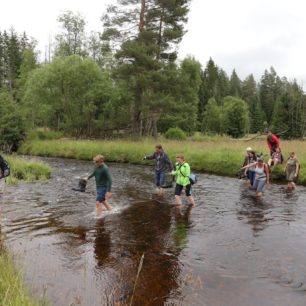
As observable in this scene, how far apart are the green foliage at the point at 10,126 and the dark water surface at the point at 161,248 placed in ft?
74.7

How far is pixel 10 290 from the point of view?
485cm

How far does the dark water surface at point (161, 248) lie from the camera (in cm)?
638

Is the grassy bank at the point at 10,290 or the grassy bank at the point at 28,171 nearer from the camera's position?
the grassy bank at the point at 10,290

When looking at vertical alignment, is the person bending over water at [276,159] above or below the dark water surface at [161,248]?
above

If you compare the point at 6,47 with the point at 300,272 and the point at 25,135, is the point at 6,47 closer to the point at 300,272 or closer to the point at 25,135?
the point at 25,135

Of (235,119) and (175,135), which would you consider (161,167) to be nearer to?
(175,135)

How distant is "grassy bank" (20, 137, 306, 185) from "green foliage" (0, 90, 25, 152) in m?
1.08

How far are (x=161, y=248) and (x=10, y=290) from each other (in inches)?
170

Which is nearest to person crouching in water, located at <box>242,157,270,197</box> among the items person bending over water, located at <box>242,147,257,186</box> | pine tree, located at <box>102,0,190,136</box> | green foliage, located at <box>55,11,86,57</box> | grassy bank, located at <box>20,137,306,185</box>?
person bending over water, located at <box>242,147,257,186</box>

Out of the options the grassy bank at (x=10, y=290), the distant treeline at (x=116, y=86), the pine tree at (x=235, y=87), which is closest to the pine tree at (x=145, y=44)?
the distant treeline at (x=116, y=86)

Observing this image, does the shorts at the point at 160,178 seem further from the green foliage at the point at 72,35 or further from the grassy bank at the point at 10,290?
the green foliage at the point at 72,35

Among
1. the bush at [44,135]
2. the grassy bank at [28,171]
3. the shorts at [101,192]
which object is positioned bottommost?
the grassy bank at [28,171]

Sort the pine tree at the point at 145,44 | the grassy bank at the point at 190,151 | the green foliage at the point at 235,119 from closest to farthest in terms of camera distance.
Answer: the grassy bank at the point at 190,151 < the pine tree at the point at 145,44 < the green foliage at the point at 235,119

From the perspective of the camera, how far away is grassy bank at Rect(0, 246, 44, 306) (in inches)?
168
